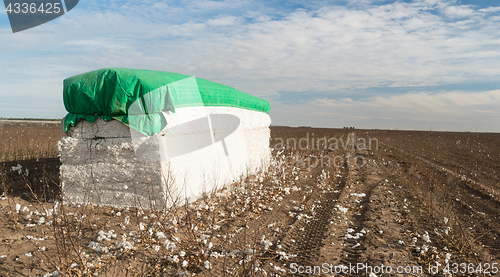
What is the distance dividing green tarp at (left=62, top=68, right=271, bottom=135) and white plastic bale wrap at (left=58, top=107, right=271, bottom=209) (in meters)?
0.18

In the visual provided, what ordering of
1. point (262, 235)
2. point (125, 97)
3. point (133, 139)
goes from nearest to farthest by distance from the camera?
point (262, 235) → point (125, 97) → point (133, 139)

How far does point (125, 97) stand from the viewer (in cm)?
517

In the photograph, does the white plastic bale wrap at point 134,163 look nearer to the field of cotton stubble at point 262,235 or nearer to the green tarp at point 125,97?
the green tarp at point 125,97

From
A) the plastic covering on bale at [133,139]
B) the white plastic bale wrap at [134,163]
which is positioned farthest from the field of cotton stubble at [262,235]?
the plastic covering on bale at [133,139]

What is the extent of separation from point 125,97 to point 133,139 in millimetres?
821

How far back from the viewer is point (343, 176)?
974 cm

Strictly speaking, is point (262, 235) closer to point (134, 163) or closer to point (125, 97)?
point (134, 163)

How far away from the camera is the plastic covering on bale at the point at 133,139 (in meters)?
5.20

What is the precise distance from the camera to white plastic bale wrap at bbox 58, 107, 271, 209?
527cm

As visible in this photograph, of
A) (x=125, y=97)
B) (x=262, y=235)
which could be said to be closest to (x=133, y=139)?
(x=125, y=97)

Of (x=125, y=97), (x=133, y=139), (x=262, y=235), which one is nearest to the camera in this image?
(x=262, y=235)

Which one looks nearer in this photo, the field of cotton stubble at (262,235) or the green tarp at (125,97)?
the field of cotton stubble at (262,235)

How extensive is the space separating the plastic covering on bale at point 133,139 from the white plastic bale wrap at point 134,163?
0.02 metres

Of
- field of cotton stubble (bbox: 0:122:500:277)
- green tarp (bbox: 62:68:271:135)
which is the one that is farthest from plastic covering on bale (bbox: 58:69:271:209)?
field of cotton stubble (bbox: 0:122:500:277)
